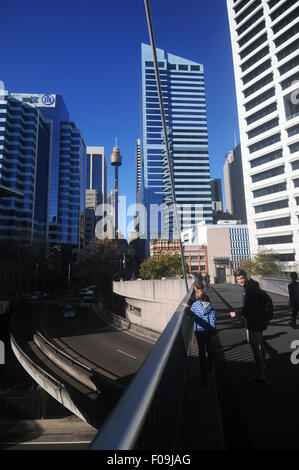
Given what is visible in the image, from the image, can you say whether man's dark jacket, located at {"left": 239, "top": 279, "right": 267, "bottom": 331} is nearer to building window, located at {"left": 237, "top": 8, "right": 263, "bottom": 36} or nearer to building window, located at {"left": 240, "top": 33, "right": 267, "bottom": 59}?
building window, located at {"left": 240, "top": 33, "right": 267, "bottom": 59}

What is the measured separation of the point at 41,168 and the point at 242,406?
314 feet

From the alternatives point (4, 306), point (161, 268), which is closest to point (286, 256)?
point (161, 268)

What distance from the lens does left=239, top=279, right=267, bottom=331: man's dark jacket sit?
393 cm

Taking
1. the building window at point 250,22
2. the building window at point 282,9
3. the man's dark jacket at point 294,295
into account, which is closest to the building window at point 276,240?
the man's dark jacket at point 294,295

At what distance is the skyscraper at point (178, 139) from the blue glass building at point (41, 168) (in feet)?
127

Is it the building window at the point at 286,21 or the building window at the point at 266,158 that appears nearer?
the building window at the point at 286,21

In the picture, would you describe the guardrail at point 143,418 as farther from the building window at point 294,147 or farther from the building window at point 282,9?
the building window at point 282,9

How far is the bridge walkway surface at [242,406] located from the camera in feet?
8.50

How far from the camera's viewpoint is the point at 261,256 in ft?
145

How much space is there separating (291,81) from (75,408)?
65.0m

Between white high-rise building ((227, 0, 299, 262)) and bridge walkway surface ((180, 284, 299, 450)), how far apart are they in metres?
49.9
